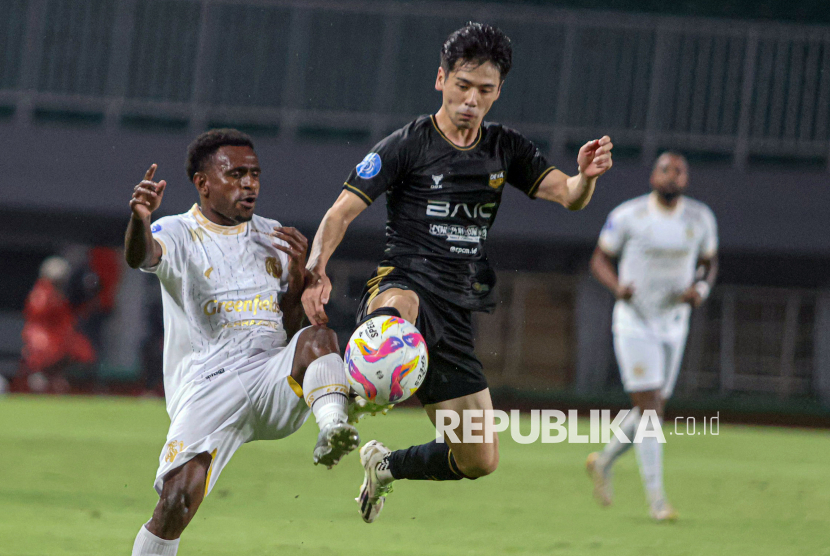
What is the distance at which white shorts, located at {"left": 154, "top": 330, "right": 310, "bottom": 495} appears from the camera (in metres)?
4.19

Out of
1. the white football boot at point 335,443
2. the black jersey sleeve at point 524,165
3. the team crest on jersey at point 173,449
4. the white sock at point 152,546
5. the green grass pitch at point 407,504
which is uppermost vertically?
the black jersey sleeve at point 524,165

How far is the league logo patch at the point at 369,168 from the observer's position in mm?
4613

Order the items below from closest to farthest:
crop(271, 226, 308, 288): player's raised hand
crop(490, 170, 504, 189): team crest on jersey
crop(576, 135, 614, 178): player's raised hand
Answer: crop(271, 226, 308, 288): player's raised hand < crop(576, 135, 614, 178): player's raised hand < crop(490, 170, 504, 189): team crest on jersey

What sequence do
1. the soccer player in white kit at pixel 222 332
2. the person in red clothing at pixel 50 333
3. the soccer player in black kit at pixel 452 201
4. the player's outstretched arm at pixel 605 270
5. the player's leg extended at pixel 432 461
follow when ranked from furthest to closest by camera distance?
the person in red clothing at pixel 50 333, the player's outstretched arm at pixel 605 270, the player's leg extended at pixel 432 461, the soccer player in black kit at pixel 452 201, the soccer player in white kit at pixel 222 332

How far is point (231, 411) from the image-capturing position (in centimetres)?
429

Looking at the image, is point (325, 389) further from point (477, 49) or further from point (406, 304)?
point (477, 49)

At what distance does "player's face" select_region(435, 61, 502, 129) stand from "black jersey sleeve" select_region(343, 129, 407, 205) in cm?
28

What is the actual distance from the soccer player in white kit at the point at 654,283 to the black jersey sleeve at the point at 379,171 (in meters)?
3.03

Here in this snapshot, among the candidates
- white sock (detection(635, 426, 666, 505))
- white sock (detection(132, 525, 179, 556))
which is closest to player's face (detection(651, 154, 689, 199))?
white sock (detection(635, 426, 666, 505))

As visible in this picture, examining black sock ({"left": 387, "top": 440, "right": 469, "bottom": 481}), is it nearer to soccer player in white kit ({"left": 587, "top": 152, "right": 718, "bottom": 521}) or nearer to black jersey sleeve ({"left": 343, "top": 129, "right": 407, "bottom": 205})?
black jersey sleeve ({"left": 343, "top": 129, "right": 407, "bottom": 205})

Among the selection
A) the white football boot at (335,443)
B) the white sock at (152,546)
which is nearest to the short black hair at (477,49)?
the white football boot at (335,443)

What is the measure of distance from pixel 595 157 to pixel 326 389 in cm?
160

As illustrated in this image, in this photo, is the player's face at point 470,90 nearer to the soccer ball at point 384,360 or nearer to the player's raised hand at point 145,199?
the soccer ball at point 384,360

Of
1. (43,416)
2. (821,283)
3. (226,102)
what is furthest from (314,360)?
(821,283)
